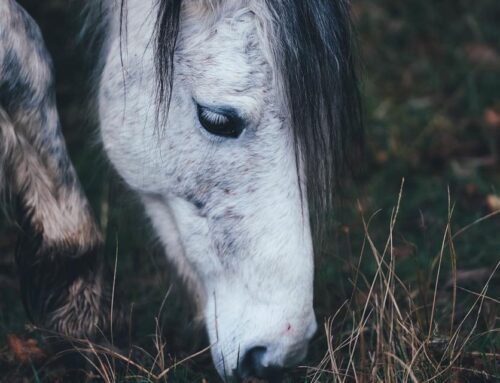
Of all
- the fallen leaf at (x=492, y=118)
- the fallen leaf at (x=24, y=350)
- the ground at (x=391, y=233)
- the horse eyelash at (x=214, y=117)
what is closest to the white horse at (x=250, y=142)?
the horse eyelash at (x=214, y=117)

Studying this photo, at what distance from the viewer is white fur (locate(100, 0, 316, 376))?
213 cm

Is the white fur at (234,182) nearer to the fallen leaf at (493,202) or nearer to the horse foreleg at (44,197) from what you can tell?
the horse foreleg at (44,197)

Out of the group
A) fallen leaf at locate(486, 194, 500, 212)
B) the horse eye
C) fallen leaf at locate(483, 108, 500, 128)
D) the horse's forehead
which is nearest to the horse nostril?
the horse eye

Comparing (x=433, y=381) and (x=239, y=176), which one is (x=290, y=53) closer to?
(x=239, y=176)

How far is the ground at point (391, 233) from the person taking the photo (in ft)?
7.68

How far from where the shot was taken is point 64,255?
2.40 meters

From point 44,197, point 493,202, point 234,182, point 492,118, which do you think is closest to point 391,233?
point 234,182

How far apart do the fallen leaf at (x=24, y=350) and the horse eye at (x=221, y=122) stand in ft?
3.09

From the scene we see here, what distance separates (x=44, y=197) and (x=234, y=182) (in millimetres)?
621

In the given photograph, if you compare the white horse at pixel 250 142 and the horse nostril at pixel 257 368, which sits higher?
the white horse at pixel 250 142

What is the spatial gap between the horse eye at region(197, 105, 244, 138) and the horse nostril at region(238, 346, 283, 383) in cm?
62

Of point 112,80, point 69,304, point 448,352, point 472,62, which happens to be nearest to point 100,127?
point 112,80

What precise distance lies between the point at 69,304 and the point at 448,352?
46.0 inches

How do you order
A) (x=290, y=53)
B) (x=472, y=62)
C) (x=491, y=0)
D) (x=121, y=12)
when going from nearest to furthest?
(x=290, y=53) < (x=121, y=12) < (x=472, y=62) < (x=491, y=0)
